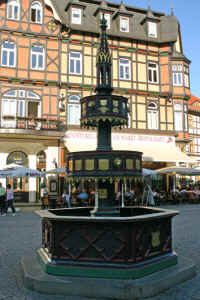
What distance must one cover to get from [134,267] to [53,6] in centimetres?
2098

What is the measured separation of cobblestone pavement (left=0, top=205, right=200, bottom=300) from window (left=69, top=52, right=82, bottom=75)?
45.1 feet

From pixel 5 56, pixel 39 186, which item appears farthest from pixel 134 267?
pixel 5 56

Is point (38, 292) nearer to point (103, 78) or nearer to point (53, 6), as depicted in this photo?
point (103, 78)

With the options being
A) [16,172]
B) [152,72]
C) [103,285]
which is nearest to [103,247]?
[103,285]

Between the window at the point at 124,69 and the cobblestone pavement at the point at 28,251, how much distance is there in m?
14.1

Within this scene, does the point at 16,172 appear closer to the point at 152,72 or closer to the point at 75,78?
the point at 75,78

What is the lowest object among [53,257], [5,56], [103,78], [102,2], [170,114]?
[53,257]

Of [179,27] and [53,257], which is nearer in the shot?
[53,257]

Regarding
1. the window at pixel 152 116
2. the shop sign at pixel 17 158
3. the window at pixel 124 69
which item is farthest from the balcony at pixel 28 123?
the window at pixel 152 116

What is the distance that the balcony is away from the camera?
1922 cm

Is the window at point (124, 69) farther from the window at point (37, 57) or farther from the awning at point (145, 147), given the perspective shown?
the window at point (37, 57)

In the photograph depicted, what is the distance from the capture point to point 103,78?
6426 mm

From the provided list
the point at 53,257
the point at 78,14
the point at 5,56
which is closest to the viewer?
the point at 53,257

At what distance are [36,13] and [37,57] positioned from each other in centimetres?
325
